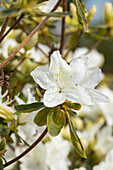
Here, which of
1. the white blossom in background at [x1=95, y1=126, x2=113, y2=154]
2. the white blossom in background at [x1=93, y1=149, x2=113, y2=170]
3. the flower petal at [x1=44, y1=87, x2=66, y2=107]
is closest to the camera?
the flower petal at [x1=44, y1=87, x2=66, y2=107]

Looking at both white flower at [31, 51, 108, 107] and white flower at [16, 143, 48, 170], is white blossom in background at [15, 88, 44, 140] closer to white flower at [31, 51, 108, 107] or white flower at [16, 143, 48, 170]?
white flower at [31, 51, 108, 107]

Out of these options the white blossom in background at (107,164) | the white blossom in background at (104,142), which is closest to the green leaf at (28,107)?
the white blossom in background at (107,164)

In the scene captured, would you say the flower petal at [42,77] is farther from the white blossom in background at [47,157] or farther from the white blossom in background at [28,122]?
the white blossom in background at [47,157]

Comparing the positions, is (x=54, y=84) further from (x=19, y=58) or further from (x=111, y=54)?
(x=111, y=54)

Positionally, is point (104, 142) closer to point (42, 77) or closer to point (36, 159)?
point (36, 159)

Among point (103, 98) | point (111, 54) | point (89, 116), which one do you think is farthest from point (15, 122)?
point (111, 54)

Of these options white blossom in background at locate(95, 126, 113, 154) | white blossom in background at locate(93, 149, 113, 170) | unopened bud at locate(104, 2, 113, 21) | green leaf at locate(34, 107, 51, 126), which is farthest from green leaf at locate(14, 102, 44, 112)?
unopened bud at locate(104, 2, 113, 21)
